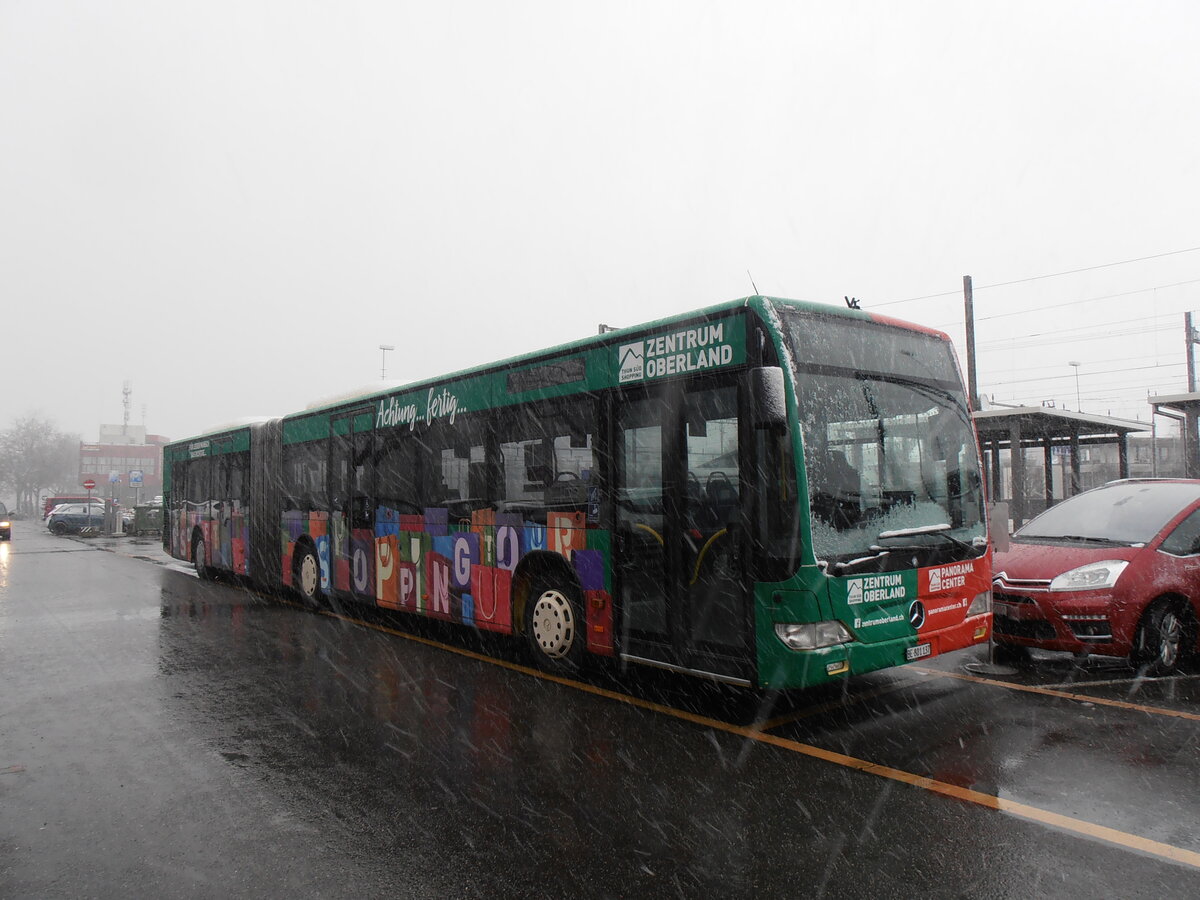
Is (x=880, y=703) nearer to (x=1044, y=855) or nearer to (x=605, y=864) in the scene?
(x=1044, y=855)

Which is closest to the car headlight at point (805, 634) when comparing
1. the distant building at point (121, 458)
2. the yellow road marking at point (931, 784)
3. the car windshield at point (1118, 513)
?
the yellow road marking at point (931, 784)

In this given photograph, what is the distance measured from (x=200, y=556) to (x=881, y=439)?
48.2 ft

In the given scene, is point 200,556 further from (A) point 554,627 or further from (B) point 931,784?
(B) point 931,784

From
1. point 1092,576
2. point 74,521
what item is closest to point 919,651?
point 1092,576

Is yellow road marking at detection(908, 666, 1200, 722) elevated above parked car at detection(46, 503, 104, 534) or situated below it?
below

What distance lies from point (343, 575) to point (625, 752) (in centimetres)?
687

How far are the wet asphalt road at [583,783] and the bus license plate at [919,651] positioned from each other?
16.7 inches

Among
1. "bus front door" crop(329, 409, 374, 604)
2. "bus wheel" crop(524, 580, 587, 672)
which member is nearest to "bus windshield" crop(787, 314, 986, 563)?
"bus wheel" crop(524, 580, 587, 672)

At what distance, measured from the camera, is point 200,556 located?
641 inches

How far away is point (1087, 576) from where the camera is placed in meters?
6.93

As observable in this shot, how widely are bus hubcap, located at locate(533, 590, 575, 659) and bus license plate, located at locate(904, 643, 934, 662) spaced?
2696mm

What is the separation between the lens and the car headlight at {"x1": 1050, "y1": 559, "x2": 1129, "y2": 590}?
22.4 ft

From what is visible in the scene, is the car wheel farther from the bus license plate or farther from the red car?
the bus license plate

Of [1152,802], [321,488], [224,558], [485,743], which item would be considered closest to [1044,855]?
[1152,802]
